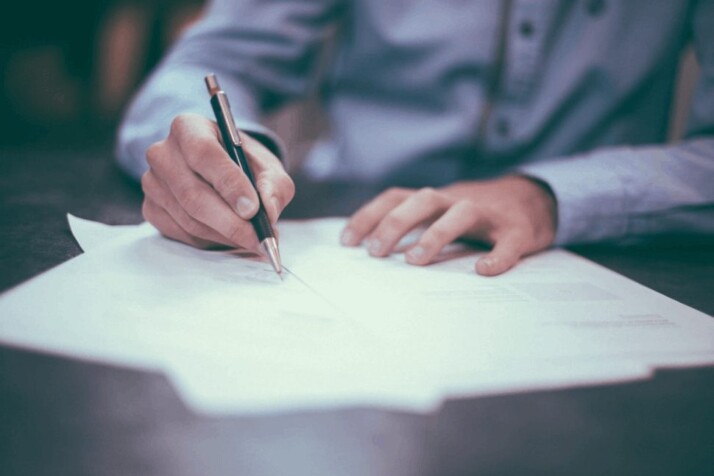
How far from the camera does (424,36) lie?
77 centimetres

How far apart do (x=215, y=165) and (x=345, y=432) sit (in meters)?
0.26

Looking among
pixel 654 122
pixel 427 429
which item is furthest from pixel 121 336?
pixel 654 122

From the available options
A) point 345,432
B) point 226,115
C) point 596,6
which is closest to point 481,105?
point 596,6

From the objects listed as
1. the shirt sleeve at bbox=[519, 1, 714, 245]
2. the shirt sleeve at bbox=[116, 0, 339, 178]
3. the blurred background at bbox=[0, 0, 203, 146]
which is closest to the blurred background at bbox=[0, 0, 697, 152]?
the blurred background at bbox=[0, 0, 203, 146]

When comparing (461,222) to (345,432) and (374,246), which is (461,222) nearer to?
(374,246)

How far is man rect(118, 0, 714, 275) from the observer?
53 centimetres

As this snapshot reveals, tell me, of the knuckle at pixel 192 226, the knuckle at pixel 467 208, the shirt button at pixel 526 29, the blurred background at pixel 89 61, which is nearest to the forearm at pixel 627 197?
the knuckle at pixel 467 208

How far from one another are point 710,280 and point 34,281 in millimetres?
508

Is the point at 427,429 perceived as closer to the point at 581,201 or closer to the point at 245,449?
the point at 245,449

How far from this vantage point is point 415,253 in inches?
17.1

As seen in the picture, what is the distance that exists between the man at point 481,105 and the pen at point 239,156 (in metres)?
0.03

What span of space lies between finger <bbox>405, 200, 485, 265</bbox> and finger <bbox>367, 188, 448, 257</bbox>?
0.7 inches

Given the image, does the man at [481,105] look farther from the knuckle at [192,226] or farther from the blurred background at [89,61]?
the blurred background at [89,61]

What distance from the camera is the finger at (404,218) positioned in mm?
451
